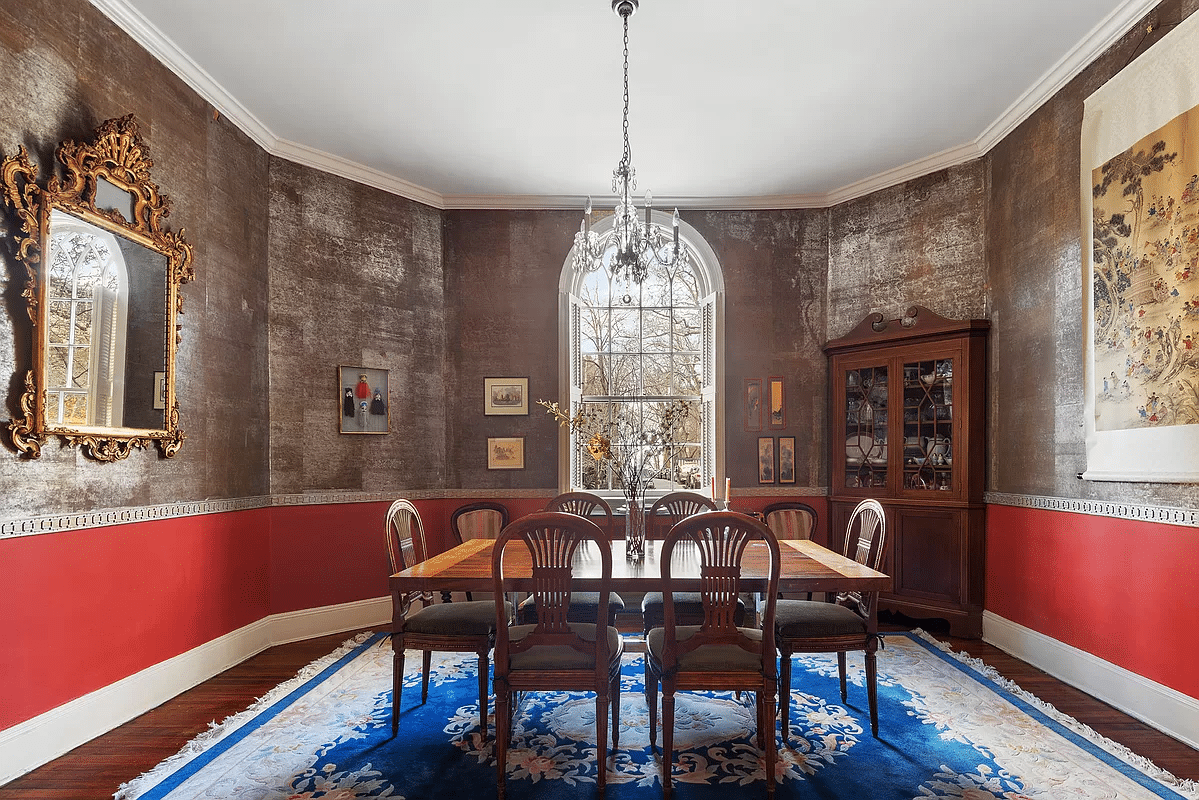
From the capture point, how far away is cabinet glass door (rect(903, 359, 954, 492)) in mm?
5188

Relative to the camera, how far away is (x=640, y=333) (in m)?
6.31

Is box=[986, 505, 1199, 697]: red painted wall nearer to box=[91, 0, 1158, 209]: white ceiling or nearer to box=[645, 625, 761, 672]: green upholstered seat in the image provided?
box=[645, 625, 761, 672]: green upholstered seat

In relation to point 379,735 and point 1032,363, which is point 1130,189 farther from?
point 379,735

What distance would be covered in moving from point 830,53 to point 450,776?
416 centimetres

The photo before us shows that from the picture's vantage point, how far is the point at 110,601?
136 inches

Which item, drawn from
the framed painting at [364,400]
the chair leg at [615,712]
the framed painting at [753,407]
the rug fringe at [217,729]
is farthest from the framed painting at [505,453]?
the chair leg at [615,712]

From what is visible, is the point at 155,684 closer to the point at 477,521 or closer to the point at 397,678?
the point at 397,678

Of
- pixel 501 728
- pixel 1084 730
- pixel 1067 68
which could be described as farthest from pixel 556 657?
pixel 1067 68

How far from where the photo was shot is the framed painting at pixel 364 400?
5.38m

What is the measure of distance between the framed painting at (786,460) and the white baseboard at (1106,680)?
1830mm

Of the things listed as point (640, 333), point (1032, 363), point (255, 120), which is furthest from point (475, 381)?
point (1032, 363)

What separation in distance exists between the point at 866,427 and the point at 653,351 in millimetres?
1924

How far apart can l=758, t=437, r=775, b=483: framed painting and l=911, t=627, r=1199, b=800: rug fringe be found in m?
1.85

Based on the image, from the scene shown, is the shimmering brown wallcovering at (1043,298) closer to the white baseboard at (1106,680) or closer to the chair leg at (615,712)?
the white baseboard at (1106,680)
